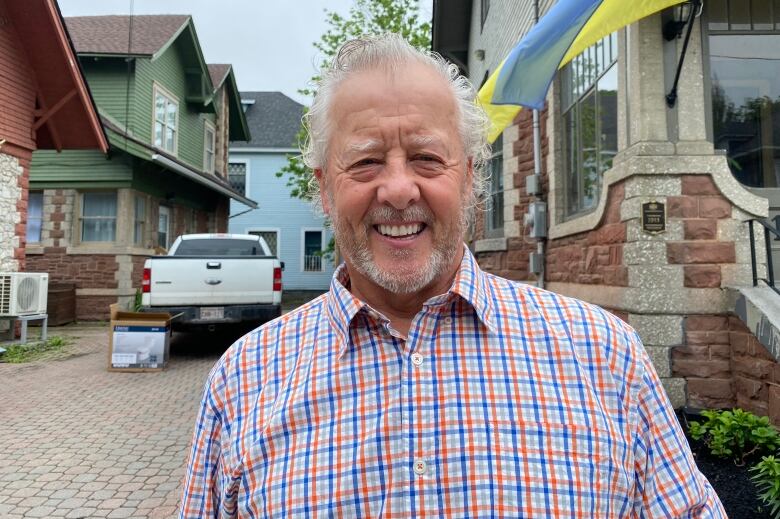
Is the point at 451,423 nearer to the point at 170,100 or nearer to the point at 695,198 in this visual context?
the point at 695,198

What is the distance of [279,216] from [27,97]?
53.0 feet

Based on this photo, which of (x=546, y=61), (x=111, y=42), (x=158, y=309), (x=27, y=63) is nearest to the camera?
(x=546, y=61)

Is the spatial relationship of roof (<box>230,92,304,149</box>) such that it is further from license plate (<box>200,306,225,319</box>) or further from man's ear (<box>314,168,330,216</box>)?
man's ear (<box>314,168,330,216</box>)

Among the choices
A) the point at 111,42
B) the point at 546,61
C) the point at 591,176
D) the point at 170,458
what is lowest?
the point at 170,458

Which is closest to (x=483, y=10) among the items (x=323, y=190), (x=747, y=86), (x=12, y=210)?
(x=747, y=86)

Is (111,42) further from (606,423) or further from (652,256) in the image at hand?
(606,423)

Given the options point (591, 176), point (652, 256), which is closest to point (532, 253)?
point (591, 176)

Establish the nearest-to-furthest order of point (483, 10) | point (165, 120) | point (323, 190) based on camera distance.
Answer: point (323, 190) → point (483, 10) → point (165, 120)

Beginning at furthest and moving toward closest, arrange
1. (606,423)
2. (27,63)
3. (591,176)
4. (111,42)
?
(111,42) → (27,63) → (591,176) → (606,423)

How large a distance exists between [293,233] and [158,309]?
60.6 ft

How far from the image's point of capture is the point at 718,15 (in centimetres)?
487

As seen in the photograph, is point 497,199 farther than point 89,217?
No

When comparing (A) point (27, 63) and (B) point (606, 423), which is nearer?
(B) point (606, 423)

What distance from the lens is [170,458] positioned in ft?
15.3
